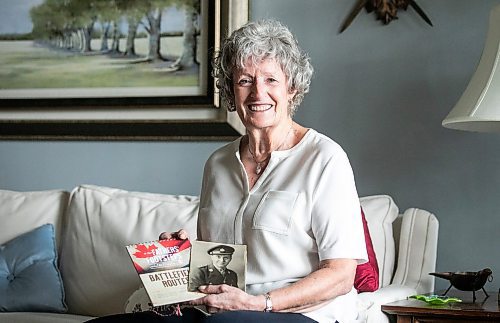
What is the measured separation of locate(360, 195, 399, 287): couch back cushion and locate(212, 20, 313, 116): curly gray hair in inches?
25.5

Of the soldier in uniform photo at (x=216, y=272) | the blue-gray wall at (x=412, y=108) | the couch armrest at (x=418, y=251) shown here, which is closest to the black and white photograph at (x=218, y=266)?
the soldier in uniform photo at (x=216, y=272)

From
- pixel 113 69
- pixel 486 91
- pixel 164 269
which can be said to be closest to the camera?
pixel 164 269

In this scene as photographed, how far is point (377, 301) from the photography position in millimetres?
2602

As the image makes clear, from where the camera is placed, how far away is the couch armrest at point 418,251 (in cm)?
293

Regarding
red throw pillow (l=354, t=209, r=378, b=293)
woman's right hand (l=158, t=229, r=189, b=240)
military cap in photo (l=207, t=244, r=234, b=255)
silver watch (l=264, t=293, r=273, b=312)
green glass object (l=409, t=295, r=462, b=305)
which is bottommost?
green glass object (l=409, t=295, r=462, b=305)

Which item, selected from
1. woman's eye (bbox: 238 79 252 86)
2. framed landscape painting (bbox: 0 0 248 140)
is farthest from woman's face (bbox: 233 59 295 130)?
framed landscape painting (bbox: 0 0 248 140)

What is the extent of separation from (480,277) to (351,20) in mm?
1086

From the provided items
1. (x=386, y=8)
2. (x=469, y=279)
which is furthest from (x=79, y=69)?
(x=469, y=279)

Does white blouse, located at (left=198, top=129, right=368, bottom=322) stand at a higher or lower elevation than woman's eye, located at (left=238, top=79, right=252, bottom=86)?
lower

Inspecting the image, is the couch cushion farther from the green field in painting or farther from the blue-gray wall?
the blue-gray wall

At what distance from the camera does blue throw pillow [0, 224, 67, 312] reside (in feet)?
10.6

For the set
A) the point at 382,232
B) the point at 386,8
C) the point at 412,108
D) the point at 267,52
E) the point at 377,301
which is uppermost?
the point at 386,8

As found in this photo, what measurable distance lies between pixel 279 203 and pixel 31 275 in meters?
1.31

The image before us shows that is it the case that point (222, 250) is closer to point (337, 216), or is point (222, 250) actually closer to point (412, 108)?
point (337, 216)
